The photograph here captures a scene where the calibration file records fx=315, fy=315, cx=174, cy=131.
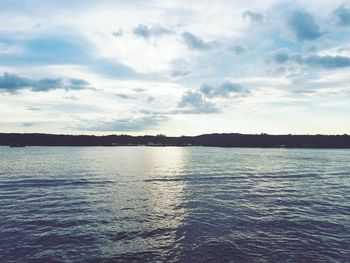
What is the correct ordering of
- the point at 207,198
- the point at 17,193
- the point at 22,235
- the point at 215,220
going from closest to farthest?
the point at 22,235 < the point at 215,220 < the point at 207,198 < the point at 17,193

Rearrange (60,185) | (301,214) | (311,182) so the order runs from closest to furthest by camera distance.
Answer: (301,214) → (60,185) → (311,182)

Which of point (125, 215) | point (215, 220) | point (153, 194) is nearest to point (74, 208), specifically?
point (125, 215)

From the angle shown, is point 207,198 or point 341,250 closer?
point 341,250

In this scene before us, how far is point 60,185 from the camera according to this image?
54.8 m

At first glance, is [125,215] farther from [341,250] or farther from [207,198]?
[341,250]

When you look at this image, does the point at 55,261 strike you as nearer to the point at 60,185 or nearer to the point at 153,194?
the point at 153,194

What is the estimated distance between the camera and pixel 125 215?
3372cm

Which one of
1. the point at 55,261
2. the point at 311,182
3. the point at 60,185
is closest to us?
the point at 55,261

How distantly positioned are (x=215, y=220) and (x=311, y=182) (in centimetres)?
3778

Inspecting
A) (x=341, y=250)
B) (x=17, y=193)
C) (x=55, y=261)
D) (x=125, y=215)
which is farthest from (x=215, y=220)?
(x=17, y=193)

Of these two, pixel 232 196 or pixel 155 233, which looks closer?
pixel 155 233

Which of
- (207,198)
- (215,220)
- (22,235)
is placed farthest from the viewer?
(207,198)

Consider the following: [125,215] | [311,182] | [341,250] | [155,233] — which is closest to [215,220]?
[155,233]

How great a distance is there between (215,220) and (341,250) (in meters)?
11.8
